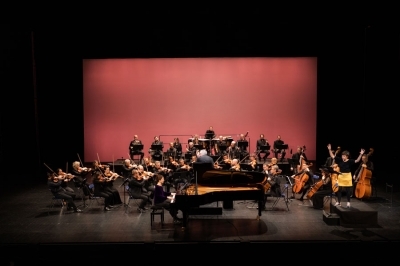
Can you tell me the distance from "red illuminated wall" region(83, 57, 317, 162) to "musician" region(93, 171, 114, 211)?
23.7 feet

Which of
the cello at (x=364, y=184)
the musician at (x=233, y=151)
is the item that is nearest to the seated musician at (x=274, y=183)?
the cello at (x=364, y=184)

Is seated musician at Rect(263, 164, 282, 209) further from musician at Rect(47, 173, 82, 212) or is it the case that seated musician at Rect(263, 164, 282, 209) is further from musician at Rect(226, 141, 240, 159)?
musician at Rect(47, 173, 82, 212)

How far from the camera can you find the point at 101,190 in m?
11.2

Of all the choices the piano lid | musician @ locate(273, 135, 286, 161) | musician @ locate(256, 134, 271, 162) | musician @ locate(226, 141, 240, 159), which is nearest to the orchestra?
the piano lid

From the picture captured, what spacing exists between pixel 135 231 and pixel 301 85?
36.1ft

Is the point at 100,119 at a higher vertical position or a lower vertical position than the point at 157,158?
higher

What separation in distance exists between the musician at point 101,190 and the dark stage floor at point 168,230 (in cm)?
25

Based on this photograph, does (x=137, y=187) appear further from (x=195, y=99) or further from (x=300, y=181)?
(x=195, y=99)

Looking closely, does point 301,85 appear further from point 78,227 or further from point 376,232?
point 78,227

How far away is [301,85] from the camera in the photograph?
1834 centimetres

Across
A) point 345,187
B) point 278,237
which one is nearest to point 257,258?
point 278,237

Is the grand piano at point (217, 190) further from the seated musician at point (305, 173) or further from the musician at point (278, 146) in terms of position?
the musician at point (278, 146)

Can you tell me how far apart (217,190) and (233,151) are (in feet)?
19.4

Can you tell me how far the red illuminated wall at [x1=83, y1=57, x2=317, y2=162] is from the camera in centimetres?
1834
